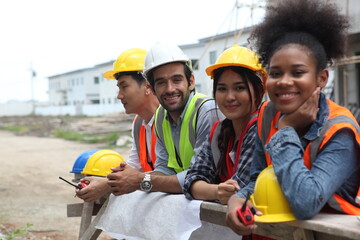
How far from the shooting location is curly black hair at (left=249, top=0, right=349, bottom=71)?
6.93 feet

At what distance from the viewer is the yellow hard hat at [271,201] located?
1921mm

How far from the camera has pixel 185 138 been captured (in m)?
3.30

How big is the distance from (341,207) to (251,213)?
411 mm

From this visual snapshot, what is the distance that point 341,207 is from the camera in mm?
1987

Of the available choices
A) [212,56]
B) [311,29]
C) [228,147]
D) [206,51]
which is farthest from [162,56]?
[212,56]

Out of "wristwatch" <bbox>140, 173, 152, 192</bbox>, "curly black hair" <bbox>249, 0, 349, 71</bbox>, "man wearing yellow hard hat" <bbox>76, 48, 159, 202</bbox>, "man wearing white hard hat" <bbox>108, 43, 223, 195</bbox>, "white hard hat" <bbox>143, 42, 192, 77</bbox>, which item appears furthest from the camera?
"man wearing yellow hard hat" <bbox>76, 48, 159, 202</bbox>

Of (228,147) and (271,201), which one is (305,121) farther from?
(228,147)

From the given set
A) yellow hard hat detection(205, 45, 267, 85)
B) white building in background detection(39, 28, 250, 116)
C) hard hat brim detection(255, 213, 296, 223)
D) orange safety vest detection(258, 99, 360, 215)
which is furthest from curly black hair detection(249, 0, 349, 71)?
white building in background detection(39, 28, 250, 116)

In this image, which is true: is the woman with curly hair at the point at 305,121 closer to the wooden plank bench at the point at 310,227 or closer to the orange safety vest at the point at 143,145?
the wooden plank bench at the point at 310,227

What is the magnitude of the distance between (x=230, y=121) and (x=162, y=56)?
97cm

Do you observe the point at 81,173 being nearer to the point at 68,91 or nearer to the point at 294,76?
the point at 294,76

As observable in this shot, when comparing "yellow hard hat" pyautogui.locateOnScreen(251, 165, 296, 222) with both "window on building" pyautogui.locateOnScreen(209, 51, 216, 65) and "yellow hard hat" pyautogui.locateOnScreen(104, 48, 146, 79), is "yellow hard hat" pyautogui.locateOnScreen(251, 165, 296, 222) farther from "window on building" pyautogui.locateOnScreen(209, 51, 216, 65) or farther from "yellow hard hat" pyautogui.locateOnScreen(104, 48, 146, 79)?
"window on building" pyautogui.locateOnScreen(209, 51, 216, 65)

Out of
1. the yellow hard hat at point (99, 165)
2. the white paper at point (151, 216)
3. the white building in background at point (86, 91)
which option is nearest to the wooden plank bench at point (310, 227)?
the white paper at point (151, 216)

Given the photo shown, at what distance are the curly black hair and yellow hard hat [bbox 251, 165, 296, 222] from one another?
22.9 inches
